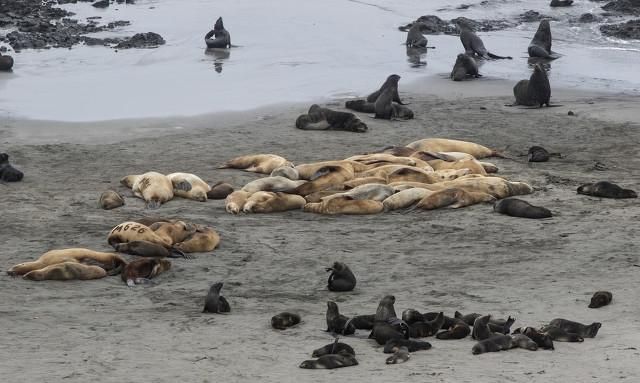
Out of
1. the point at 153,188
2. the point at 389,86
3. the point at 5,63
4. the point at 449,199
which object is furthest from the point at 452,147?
the point at 5,63

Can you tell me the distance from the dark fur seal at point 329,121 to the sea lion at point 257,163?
6.49 ft

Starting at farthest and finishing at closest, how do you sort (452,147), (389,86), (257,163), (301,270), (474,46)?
(474,46), (389,86), (452,147), (257,163), (301,270)

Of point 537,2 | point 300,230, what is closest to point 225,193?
point 300,230

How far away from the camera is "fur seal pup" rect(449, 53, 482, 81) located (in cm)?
1767

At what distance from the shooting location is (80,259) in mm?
8008

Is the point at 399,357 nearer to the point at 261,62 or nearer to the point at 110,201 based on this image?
the point at 110,201

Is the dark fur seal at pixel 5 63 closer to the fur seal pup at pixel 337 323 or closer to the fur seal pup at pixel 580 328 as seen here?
the fur seal pup at pixel 337 323

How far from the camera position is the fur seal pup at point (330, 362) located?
551cm

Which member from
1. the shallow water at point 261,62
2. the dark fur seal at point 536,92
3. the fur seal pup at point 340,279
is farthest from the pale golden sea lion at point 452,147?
the fur seal pup at point 340,279

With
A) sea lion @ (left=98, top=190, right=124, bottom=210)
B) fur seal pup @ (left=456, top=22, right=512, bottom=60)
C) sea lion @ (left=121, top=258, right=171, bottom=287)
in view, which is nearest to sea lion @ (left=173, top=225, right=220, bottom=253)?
sea lion @ (left=121, top=258, right=171, bottom=287)

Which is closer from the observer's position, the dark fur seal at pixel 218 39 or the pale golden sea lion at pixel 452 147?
the pale golden sea lion at pixel 452 147

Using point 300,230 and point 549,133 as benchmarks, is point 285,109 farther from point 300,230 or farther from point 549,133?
point 300,230

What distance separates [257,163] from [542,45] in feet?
33.1

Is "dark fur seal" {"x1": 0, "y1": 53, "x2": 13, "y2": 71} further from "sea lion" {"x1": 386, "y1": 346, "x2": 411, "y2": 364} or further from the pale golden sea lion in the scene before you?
"sea lion" {"x1": 386, "y1": 346, "x2": 411, "y2": 364}
